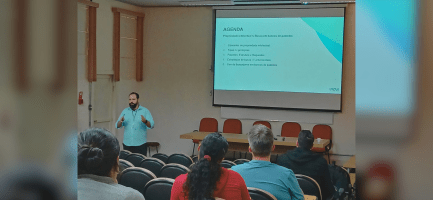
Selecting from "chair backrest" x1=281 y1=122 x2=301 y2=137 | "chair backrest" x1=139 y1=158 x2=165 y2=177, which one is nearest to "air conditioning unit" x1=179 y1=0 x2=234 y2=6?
"chair backrest" x1=281 y1=122 x2=301 y2=137

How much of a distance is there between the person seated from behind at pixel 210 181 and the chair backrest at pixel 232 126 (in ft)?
23.2

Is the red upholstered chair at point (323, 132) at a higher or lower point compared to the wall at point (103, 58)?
lower

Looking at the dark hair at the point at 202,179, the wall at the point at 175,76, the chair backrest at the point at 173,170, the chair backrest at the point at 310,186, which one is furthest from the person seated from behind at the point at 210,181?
the wall at the point at 175,76

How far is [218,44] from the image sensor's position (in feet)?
32.6

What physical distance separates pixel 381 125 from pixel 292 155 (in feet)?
12.7

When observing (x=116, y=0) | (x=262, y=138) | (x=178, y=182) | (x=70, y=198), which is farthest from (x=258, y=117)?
(x=70, y=198)

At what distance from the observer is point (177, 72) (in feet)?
34.4

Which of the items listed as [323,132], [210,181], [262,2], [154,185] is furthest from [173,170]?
[262,2]

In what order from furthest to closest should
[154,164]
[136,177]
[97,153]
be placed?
[154,164]
[136,177]
[97,153]

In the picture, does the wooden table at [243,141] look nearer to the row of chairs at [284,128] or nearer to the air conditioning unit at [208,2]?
the row of chairs at [284,128]

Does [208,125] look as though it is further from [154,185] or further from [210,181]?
[210,181]

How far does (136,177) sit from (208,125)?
6.64 meters

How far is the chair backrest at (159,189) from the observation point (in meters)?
2.91

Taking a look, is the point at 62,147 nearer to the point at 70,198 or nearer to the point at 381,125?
the point at 70,198
